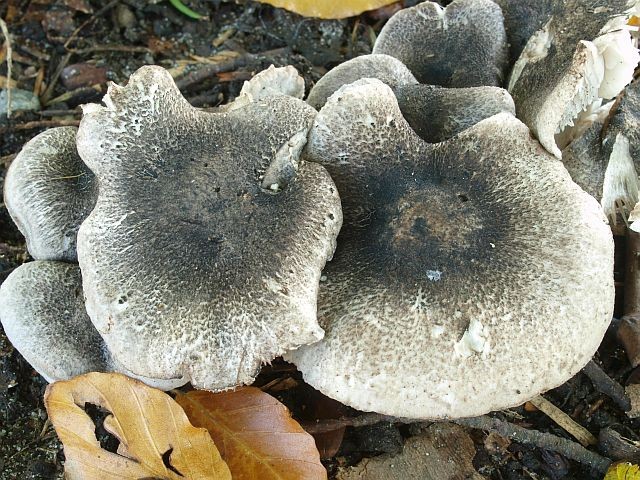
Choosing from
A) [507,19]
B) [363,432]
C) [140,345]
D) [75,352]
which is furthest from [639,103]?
[75,352]

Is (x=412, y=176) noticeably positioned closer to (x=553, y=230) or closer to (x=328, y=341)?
(x=553, y=230)

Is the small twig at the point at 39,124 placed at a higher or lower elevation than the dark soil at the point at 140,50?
lower

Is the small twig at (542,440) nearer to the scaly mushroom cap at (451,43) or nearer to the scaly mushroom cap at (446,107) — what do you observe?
the scaly mushroom cap at (446,107)

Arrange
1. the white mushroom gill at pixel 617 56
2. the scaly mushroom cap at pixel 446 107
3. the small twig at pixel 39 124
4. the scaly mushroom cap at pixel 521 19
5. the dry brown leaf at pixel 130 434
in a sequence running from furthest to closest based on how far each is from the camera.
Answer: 1. the small twig at pixel 39 124
2. the scaly mushroom cap at pixel 521 19
3. the scaly mushroom cap at pixel 446 107
4. the white mushroom gill at pixel 617 56
5. the dry brown leaf at pixel 130 434

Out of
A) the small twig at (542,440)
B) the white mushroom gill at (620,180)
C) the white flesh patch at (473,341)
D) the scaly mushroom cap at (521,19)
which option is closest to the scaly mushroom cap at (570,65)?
the scaly mushroom cap at (521,19)

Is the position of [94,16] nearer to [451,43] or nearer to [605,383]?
[451,43]

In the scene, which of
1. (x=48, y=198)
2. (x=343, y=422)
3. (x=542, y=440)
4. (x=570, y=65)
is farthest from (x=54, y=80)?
(x=542, y=440)

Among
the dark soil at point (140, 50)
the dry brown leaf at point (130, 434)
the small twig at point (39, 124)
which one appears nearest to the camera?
the dry brown leaf at point (130, 434)
